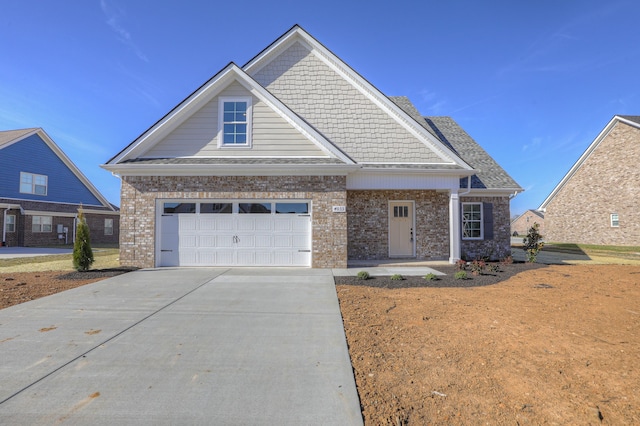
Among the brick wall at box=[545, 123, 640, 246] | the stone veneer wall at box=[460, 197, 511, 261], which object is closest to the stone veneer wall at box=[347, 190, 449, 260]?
the stone veneer wall at box=[460, 197, 511, 261]

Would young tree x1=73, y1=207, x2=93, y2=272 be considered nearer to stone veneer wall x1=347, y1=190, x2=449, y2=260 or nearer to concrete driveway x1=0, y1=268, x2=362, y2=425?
concrete driveway x1=0, y1=268, x2=362, y2=425

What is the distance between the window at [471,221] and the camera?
13812 mm

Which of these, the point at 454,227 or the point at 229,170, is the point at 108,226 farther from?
the point at 454,227

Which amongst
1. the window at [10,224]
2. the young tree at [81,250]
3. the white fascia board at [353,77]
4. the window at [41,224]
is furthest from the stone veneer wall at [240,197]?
the window at [41,224]

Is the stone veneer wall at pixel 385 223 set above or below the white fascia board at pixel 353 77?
below

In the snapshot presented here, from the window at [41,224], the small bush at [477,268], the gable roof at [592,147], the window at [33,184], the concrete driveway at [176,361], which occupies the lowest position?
the concrete driveway at [176,361]

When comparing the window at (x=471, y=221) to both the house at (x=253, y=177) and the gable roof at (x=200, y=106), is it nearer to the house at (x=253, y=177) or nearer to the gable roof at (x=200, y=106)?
the house at (x=253, y=177)

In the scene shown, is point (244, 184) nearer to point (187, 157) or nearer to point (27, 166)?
point (187, 157)

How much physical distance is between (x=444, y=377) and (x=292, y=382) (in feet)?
5.52

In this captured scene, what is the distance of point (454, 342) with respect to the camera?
4.39 m

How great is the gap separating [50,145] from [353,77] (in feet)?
86.4

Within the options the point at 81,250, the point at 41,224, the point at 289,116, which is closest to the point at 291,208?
the point at 289,116

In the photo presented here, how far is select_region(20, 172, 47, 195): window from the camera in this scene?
75.3 ft

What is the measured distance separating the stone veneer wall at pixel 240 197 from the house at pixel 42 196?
13.8 meters
